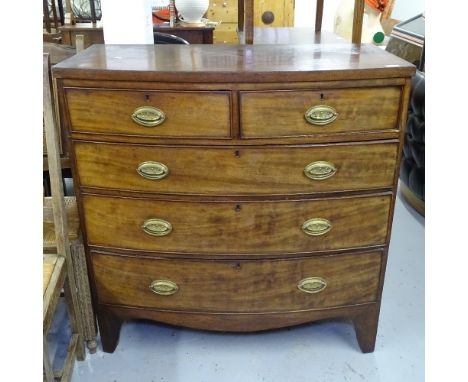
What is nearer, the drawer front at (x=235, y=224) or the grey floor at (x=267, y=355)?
the drawer front at (x=235, y=224)

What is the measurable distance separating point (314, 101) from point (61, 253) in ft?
2.92

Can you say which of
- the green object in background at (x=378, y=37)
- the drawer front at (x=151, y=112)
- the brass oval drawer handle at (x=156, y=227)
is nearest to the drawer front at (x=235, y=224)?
the brass oval drawer handle at (x=156, y=227)

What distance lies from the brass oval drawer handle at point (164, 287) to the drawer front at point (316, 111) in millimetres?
563

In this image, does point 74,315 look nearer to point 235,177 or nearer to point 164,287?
point 164,287

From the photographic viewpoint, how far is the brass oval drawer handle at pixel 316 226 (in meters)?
1.43

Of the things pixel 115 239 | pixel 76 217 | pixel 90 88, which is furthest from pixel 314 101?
pixel 76 217

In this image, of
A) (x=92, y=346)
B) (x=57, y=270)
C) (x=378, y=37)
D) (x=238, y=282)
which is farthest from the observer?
(x=378, y=37)

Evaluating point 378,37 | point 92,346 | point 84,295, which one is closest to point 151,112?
point 84,295

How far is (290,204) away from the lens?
140cm

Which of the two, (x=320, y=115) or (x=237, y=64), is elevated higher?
(x=237, y=64)

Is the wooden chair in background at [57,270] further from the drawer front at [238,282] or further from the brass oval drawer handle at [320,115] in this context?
the brass oval drawer handle at [320,115]

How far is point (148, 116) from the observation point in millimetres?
1289

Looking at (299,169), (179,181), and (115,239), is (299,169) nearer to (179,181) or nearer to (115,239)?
(179,181)

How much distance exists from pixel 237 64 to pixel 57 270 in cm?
80
